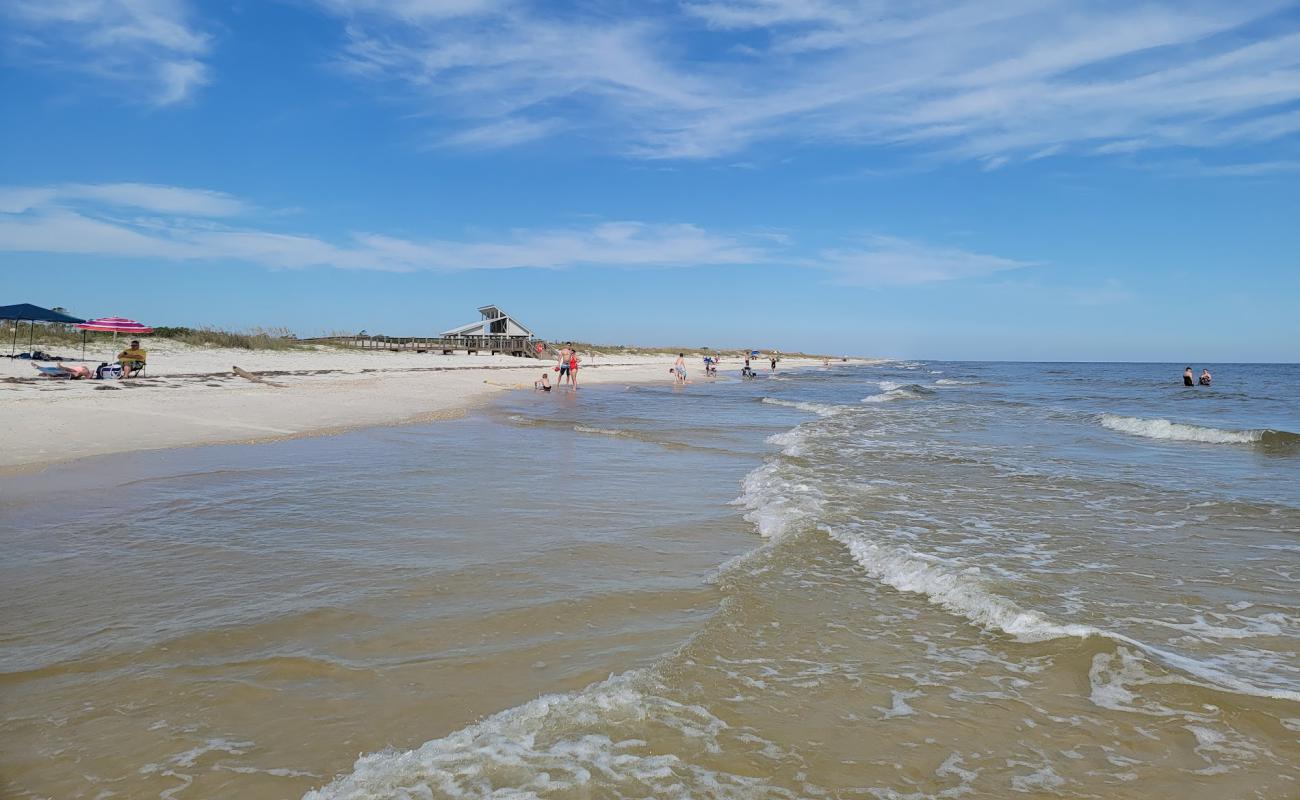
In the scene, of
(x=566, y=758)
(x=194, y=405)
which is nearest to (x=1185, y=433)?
(x=566, y=758)

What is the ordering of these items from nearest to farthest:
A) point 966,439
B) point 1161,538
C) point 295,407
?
point 1161,538 → point 966,439 → point 295,407

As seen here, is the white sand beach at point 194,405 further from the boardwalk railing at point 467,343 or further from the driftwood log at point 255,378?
the boardwalk railing at point 467,343

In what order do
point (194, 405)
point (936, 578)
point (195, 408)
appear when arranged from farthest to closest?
point (194, 405)
point (195, 408)
point (936, 578)

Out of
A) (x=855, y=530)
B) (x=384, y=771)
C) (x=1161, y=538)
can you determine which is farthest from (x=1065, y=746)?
(x=1161, y=538)

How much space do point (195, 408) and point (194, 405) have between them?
575mm

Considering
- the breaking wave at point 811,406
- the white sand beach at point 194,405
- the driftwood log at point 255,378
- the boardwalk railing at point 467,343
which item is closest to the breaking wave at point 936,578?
the white sand beach at point 194,405

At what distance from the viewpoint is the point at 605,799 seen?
2846 millimetres

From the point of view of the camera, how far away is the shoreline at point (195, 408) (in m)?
11.3

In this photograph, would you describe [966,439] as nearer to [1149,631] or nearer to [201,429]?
[1149,631]

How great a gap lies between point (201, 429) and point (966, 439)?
16448 mm

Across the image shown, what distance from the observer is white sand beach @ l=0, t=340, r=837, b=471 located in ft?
37.8

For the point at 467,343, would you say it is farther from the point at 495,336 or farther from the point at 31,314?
the point at 31,314

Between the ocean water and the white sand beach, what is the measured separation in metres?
2.73

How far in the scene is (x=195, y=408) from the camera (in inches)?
631
